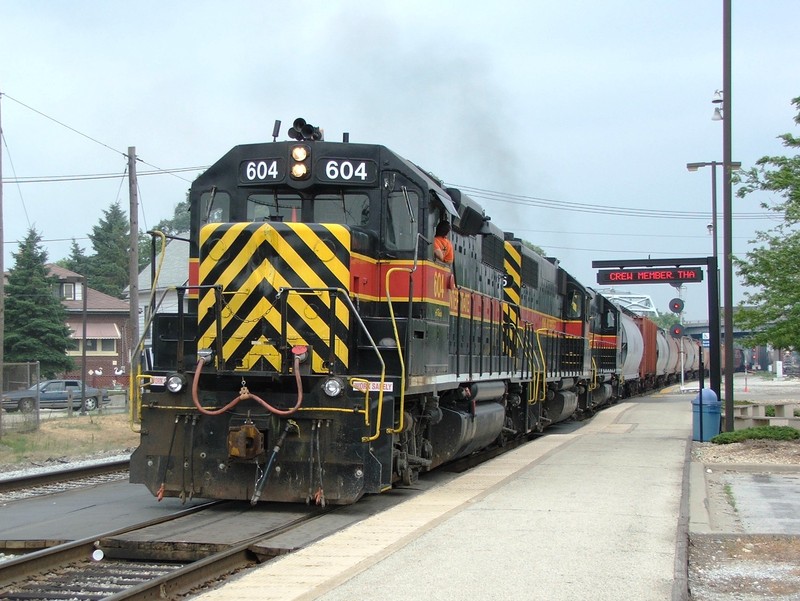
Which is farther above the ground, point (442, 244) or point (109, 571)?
point (442, 244)

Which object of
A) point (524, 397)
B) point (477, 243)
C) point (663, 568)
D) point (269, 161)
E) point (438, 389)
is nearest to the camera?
point (663, 568)

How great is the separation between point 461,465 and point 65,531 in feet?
22.7

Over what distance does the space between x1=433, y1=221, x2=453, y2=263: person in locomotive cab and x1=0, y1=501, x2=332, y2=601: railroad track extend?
3893 millimetres

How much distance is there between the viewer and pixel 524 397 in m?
17.6

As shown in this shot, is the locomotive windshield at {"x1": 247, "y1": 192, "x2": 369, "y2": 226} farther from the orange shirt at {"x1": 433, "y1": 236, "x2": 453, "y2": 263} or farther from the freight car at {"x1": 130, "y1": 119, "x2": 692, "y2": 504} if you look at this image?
the orange shirt at {"x1": 433, "y1": 236, "x2": 453, "y2": 263}

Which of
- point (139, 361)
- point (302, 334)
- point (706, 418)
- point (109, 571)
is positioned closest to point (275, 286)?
point (302, 334)

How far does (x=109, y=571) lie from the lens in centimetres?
747

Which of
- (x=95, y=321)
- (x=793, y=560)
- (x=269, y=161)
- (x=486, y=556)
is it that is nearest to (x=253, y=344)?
(x=269, y=161)

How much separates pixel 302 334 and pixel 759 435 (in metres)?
10.6

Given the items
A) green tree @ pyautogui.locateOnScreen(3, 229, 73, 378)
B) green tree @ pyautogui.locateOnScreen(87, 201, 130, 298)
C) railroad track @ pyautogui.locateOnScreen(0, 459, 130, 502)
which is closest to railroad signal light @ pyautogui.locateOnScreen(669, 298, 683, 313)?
railroad track @ pyautogui.locateOnScreen(0, 459, 130, 502)

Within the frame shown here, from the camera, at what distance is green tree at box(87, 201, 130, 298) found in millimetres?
94312

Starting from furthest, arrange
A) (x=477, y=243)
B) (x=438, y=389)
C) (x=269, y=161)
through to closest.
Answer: (x=477, y=243), (x=438, y=389), (x=269, y=161)

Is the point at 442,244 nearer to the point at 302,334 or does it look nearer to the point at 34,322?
the point at 302,334

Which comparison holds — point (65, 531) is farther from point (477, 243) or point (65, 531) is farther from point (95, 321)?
point (95, 321)
